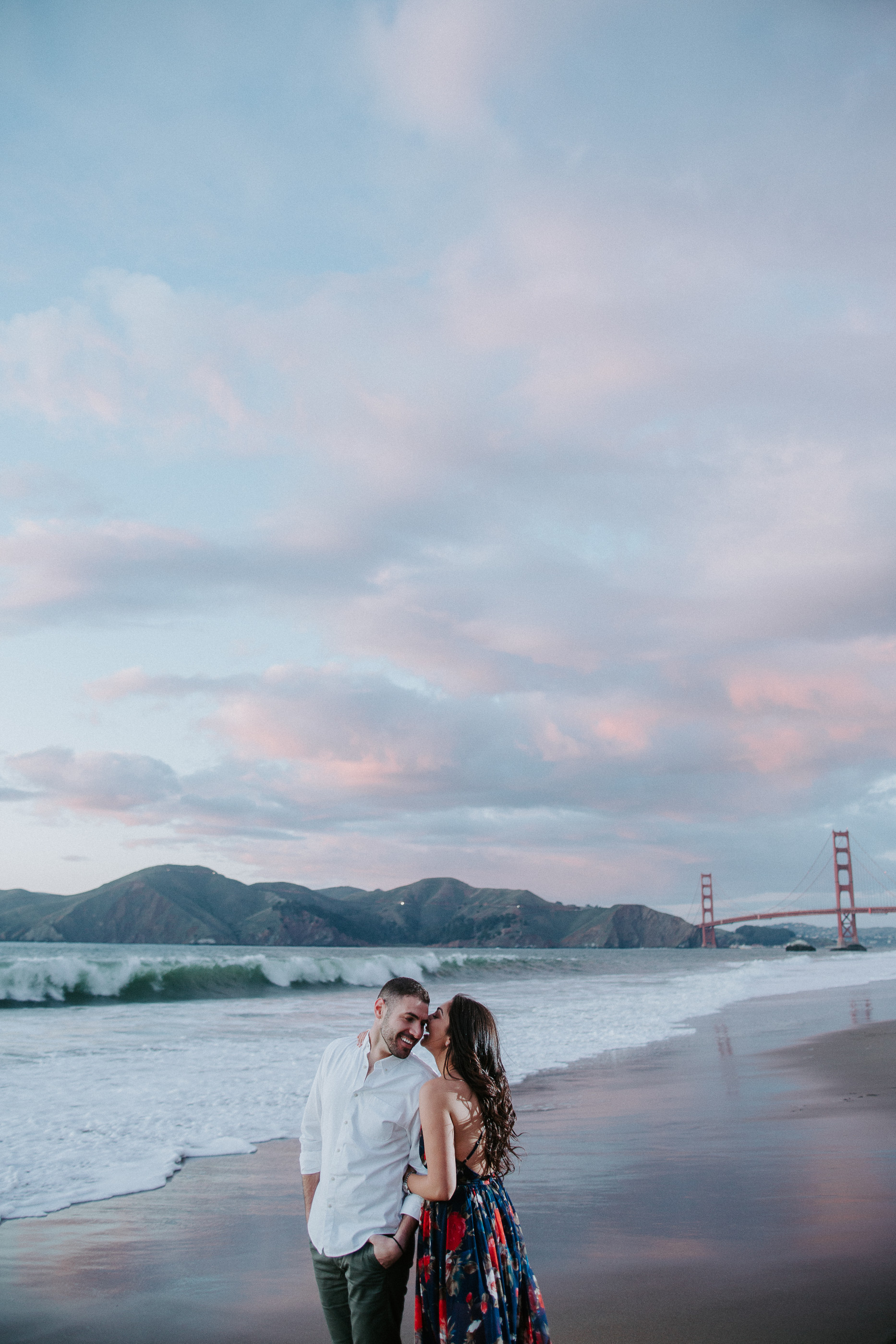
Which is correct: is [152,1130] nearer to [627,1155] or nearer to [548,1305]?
[627,1155]

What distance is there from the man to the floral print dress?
0.19 ft

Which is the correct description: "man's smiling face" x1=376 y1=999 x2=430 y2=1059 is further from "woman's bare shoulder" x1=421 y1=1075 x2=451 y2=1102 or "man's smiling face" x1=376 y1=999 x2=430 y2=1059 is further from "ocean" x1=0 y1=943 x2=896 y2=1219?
"ocean" x1=0 y1=943 x2=896 y2=1219

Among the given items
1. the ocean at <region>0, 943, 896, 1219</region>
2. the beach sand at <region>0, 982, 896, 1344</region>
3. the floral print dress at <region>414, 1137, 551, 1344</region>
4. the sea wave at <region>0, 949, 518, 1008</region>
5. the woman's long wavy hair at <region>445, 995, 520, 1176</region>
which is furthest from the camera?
the sea wave at <region>0, 949, 518, 1008</region>

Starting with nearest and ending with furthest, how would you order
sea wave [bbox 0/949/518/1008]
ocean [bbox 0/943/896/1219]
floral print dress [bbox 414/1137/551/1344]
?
floral print dress [bbox 414/1137/551/1344] → ocean [bbox 0/943/896/1219] → sea wave [bbox 0/949/518/1008]

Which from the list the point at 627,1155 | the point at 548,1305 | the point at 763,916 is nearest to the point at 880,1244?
the point at 548,1305

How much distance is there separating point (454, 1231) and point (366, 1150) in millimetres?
264

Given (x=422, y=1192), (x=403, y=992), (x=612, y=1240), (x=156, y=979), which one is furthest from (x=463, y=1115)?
(x=156, y=979)

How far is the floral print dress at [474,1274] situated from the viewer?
7.06 ft

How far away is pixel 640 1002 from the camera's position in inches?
646

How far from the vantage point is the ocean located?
5.52 m

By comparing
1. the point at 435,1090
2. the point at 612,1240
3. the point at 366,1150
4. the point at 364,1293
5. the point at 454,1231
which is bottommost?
the point at 612,1240

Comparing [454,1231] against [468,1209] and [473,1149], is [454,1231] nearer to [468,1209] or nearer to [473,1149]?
[468,1209]

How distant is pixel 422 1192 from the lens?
86.7 inches

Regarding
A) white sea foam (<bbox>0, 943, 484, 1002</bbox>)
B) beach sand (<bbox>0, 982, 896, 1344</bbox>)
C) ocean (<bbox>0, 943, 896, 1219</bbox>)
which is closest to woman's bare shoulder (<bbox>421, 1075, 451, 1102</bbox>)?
beach sand (<bbox>0, 982, 896, 1344</bbox>)
